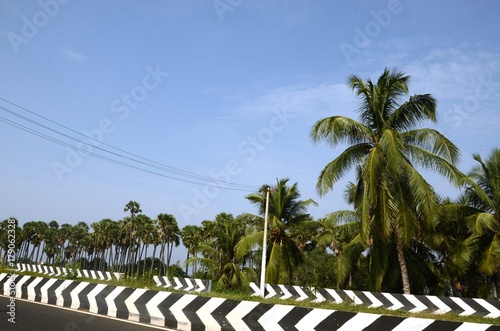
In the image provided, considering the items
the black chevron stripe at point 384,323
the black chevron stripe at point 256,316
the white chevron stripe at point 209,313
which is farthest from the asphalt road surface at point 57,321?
the black chevron stripe at point 384,323

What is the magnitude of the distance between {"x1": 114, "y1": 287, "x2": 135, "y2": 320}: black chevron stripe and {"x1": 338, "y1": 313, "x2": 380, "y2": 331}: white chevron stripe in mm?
5477

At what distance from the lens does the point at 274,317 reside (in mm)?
8625

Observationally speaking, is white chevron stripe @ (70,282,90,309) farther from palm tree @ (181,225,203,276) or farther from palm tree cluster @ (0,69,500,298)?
palm tree @ (181,225,203,276)

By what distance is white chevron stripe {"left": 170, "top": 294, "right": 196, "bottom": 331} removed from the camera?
9562 mm

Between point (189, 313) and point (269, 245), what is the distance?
63.8 feet

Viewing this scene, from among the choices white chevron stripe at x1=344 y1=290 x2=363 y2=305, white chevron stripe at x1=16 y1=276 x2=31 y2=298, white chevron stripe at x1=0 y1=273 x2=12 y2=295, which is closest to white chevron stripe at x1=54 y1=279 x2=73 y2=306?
white chevron stripe at x1=16 y1=276 x2=31 y2=298

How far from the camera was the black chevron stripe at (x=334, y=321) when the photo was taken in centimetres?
788

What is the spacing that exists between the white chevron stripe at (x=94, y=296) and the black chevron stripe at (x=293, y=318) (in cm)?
540

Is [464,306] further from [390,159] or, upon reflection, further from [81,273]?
[81,273]

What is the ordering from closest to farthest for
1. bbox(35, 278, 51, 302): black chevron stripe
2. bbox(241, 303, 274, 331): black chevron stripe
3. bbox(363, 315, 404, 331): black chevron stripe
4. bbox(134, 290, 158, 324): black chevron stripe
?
1. bbox(363, 315, 404, 331): black chevron stripe
2. bbox(241, 303, 274, 331): black chevron stripe
3. bbox(134, 290, 158, 324): black chevron stripe
4. bbox(35, 278, 51, 302): black chevron stripe

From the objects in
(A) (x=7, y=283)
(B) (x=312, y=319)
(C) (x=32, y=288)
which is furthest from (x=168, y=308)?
(A) (x=7, y=283)

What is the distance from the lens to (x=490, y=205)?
71.7 ft

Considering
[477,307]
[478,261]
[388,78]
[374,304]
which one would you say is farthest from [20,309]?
[478,261]

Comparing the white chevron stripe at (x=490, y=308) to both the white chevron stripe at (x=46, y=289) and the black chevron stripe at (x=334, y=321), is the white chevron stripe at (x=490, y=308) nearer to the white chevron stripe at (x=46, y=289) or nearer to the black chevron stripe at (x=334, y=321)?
the black chevron stripe at (x=334, y=321)
